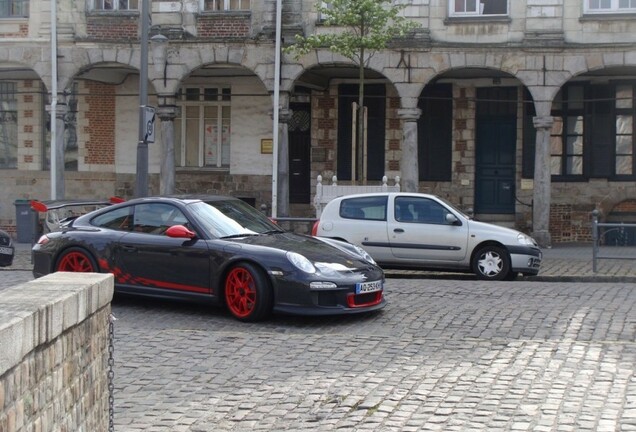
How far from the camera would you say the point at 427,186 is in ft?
86.1

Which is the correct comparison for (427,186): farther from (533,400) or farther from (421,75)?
(533,400)

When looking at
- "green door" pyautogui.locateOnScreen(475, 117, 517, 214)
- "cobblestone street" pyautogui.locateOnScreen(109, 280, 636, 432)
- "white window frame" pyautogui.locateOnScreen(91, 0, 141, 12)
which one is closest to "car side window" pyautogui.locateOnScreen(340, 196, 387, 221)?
"cobblestone street" pyautogui.locateOnScreen(109, 280, 636, 432)

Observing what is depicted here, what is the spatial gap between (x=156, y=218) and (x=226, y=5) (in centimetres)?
1352

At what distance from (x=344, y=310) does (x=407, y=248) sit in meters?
5.80

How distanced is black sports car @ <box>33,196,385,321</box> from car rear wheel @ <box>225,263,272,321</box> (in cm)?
1

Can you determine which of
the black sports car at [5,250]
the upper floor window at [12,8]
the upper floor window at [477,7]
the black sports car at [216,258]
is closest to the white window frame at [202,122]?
the upper floor window at [12,8]

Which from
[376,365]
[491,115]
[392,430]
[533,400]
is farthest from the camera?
[491,115]

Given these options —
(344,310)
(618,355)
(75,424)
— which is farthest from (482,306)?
(75,424)

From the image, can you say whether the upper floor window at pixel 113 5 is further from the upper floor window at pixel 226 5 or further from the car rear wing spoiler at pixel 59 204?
the car rear wing spoiler at pixel 59 204

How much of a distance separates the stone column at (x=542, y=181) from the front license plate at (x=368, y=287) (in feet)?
41.2

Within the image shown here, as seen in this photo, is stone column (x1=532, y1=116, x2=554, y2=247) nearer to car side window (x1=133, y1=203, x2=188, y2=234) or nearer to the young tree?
the young tree

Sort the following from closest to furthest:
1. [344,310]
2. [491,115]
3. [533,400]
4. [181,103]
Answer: [533,400], [344,310], [491,115], [181,103]

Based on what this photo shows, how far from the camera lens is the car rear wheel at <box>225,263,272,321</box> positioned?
11.1 meters

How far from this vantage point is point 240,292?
11.4 metres
